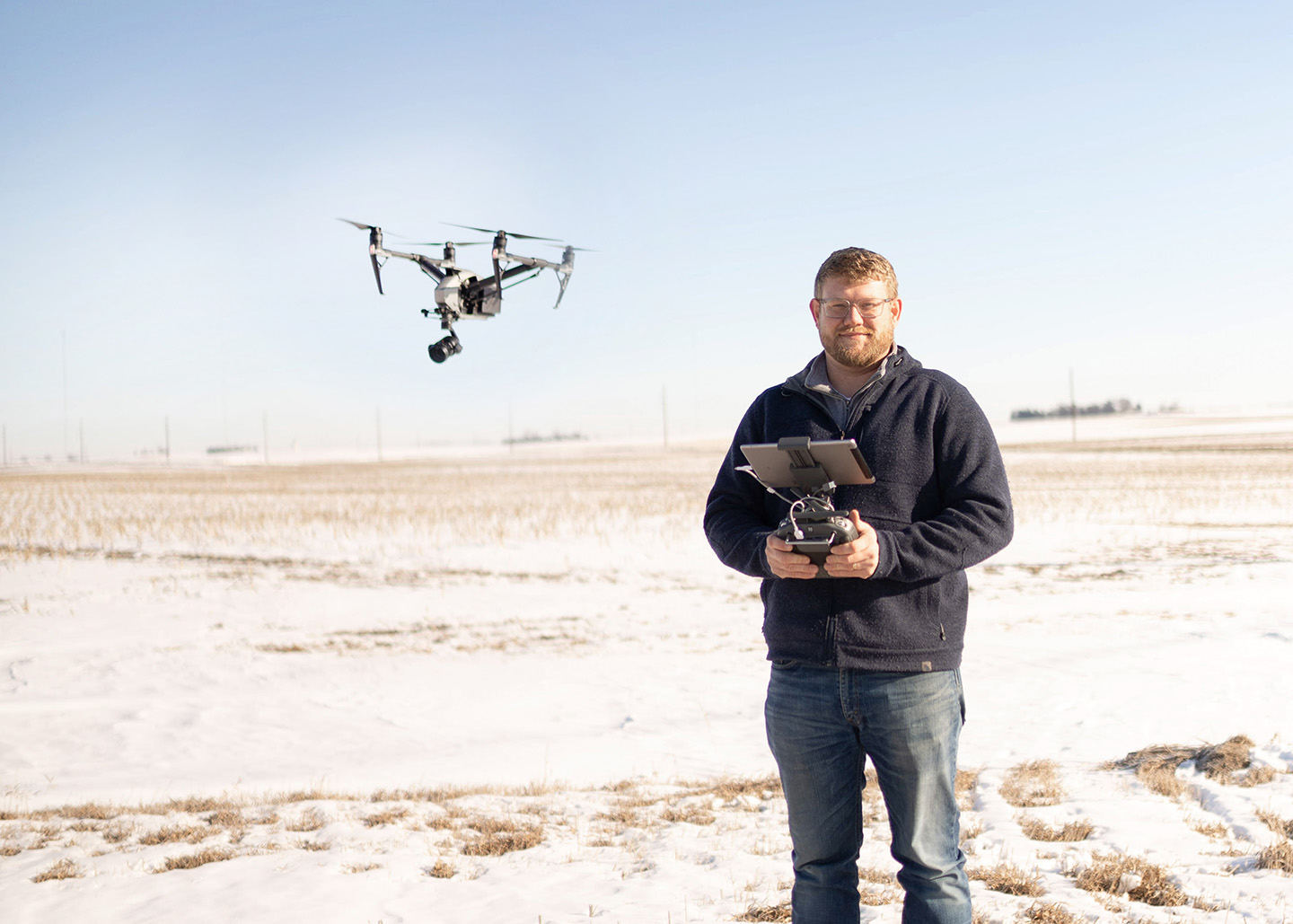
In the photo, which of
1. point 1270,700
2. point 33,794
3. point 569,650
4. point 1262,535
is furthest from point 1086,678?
point 1262,535

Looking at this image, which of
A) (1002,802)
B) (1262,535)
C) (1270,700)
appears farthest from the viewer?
(1262,535)

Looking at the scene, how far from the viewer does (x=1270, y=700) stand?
294 inches

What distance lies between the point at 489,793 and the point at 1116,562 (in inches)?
550

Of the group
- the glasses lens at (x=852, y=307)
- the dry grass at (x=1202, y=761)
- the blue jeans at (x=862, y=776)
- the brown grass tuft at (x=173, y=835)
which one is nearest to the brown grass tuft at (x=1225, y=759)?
the dry grass at (x=1202, y=761)

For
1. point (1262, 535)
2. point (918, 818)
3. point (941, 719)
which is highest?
point (941, 719)

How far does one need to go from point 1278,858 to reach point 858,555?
3202 mm

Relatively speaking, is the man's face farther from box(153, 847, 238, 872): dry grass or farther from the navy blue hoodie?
box(153, 847, 238, 872): dry grass

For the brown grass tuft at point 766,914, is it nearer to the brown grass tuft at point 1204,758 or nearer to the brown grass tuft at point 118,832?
the brown grass tuft at point 1204,758

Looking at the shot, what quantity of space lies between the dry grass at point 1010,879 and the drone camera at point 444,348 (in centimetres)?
376

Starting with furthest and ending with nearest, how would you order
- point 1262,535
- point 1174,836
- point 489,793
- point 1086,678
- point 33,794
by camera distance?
point 1262,535, point 1086,678, point 33,794, point 489,793, point 1174,836

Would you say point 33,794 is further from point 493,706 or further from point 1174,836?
point 1174,836

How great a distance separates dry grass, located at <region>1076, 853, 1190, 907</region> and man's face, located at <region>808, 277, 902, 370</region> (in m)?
2.71

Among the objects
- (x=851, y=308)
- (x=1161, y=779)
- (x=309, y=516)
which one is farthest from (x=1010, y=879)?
(x=309, y=516)

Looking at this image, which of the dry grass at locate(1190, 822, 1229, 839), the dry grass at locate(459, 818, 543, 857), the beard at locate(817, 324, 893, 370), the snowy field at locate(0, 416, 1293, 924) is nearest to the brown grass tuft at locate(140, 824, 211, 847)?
the snowy field at locate(0, 416, 1293, 924)
